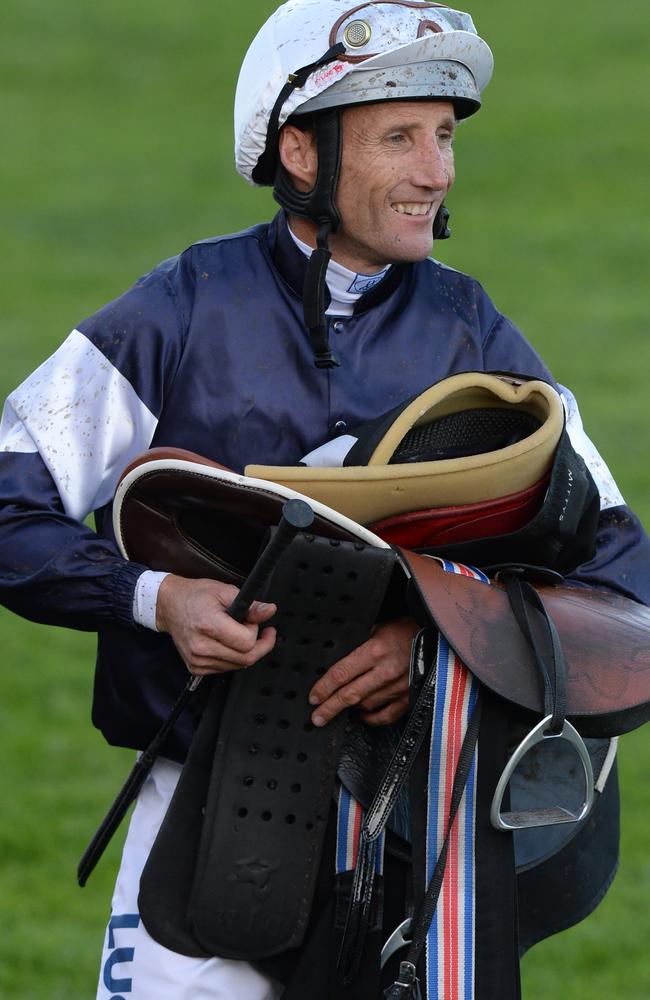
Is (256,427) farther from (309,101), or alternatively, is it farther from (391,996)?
(391,996)

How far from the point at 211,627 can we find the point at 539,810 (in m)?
0.61

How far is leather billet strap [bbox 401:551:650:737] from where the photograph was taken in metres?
2.83

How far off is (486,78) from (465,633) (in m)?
1.10

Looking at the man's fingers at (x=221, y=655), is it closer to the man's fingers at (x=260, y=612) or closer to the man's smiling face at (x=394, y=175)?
the man's fingers at (x=260, y=612)

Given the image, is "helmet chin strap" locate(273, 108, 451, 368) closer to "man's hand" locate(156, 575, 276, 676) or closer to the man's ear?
the man's ear

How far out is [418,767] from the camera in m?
2.92

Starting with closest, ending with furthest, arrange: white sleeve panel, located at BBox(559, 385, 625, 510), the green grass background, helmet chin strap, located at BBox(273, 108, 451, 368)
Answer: helmet chin strap, located at BBox(273, 108, 451, 368) < white sleeve panel, located at BBox(559, 385, 625, 510) < the green grass background

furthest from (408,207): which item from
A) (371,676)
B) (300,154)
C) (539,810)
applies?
(539,810)

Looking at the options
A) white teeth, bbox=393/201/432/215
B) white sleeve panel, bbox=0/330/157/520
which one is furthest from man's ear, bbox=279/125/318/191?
white sleeve panel, bbox=0/330/157/520

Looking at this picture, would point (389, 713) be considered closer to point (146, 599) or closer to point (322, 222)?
point (146, 599)

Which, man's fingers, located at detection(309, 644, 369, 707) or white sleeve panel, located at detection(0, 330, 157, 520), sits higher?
white sleeve panel, located at detection(0, 330, 157, 520)

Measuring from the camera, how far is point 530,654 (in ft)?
9.46

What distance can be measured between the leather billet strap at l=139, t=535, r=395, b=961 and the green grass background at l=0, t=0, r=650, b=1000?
6.83ft

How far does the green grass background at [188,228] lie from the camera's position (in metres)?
5.67
